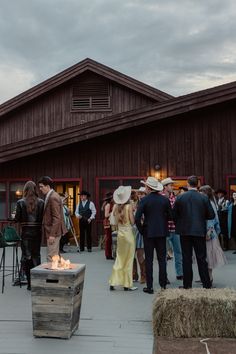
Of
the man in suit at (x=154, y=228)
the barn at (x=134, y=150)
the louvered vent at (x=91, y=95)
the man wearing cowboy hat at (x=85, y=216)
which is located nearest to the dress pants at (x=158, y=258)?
the man in suit at (x=154, y=228)

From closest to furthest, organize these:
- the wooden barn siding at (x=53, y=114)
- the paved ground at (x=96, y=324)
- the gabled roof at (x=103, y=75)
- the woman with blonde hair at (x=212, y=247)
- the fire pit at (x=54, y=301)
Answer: the paved ground at (x=96, y=324) < the fire pit at (x=54, y=301) < the woman with blonde hair at (x=212, y=247) < the gabled roof at (x=103, y=75) < the wooden barn siding at (x=53, y=114)

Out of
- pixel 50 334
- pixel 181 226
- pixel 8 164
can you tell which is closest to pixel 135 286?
pixel 181 226

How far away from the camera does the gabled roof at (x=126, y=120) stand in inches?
623

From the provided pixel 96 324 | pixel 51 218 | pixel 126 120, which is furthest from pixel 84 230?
pixel 96 324

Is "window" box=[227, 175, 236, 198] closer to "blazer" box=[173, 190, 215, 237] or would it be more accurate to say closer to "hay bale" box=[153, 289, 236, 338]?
"blazer" box=[173, 190, 215, 237]

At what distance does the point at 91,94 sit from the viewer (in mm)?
20969

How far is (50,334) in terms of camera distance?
5707mm

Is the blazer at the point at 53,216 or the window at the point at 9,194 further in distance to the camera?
the window at the point at 9,194

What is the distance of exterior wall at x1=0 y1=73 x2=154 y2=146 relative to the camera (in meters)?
21.1

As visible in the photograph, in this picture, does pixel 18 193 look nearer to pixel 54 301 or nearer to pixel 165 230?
pixel 165 230

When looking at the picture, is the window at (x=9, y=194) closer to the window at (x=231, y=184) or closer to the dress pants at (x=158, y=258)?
the window at (x=231, y=184)

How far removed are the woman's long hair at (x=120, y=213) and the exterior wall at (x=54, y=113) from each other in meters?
12.1

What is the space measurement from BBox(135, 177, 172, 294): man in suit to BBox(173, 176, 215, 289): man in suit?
22 centimetres

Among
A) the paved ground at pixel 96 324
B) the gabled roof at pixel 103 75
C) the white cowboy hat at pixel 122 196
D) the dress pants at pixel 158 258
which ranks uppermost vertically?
the gabled roof at pixel 103 75
